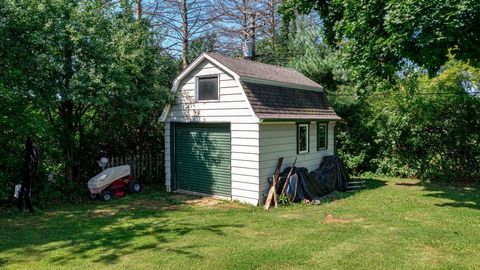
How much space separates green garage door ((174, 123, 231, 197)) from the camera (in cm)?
1045

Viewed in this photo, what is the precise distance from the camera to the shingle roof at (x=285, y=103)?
9.76 metres

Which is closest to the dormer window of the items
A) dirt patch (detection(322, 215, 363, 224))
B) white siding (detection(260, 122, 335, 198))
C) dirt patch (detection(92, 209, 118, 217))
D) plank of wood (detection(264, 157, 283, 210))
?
white siding (detection(260, 122, 335, 198))

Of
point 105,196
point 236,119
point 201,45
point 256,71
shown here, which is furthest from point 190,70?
point 201,45

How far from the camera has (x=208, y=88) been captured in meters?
10.6

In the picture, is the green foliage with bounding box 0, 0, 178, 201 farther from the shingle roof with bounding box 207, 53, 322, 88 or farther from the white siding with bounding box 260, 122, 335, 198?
the white siding with bounding box 260, 122, 335, 198

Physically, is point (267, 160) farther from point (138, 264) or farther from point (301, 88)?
point (138, 264)

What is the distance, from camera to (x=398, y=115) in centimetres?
1316

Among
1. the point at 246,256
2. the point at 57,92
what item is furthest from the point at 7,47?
the point at 246,256

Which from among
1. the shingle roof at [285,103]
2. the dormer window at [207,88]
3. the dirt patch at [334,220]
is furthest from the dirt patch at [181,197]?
the dirt patch at [334,220]

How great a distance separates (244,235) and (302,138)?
16.9 feet

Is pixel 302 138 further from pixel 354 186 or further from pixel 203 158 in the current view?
pixel 203 158

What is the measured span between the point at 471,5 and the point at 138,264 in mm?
8228

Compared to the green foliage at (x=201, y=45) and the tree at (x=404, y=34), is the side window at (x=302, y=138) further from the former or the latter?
the green foliage at (x=201, y=45)

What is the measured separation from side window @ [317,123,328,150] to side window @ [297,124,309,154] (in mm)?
859
